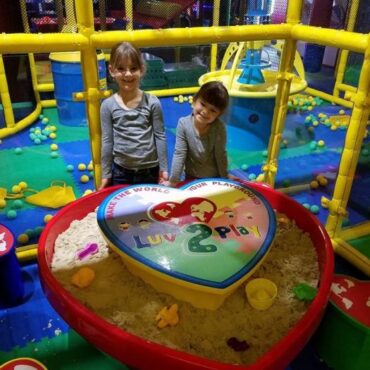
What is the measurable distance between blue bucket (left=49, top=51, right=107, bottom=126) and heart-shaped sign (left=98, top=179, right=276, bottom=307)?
184 centimetres

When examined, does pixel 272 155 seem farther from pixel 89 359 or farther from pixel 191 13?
pixel 191 13

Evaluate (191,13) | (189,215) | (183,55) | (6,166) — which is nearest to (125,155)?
(189,215)

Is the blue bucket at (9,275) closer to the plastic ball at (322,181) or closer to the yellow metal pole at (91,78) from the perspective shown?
the yellow metal pole at (91,78)

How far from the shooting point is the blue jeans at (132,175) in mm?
1781

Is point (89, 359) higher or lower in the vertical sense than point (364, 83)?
lower

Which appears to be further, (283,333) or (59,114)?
(59,114)

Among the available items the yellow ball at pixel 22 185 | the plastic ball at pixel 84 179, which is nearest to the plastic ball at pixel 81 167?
the plastic ball at pixel 84 179

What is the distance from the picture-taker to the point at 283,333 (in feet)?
3.97

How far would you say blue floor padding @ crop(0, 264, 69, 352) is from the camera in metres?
1.39

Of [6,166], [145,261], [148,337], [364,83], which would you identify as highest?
[364,83]

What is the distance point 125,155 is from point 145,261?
2.04 ft

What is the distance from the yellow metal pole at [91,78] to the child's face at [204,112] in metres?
0.42

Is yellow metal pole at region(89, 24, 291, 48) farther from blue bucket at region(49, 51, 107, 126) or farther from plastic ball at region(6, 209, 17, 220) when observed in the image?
blue bucket at region(49, 51, 107, 126)

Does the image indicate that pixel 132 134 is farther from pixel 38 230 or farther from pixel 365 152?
pixel 365 152
